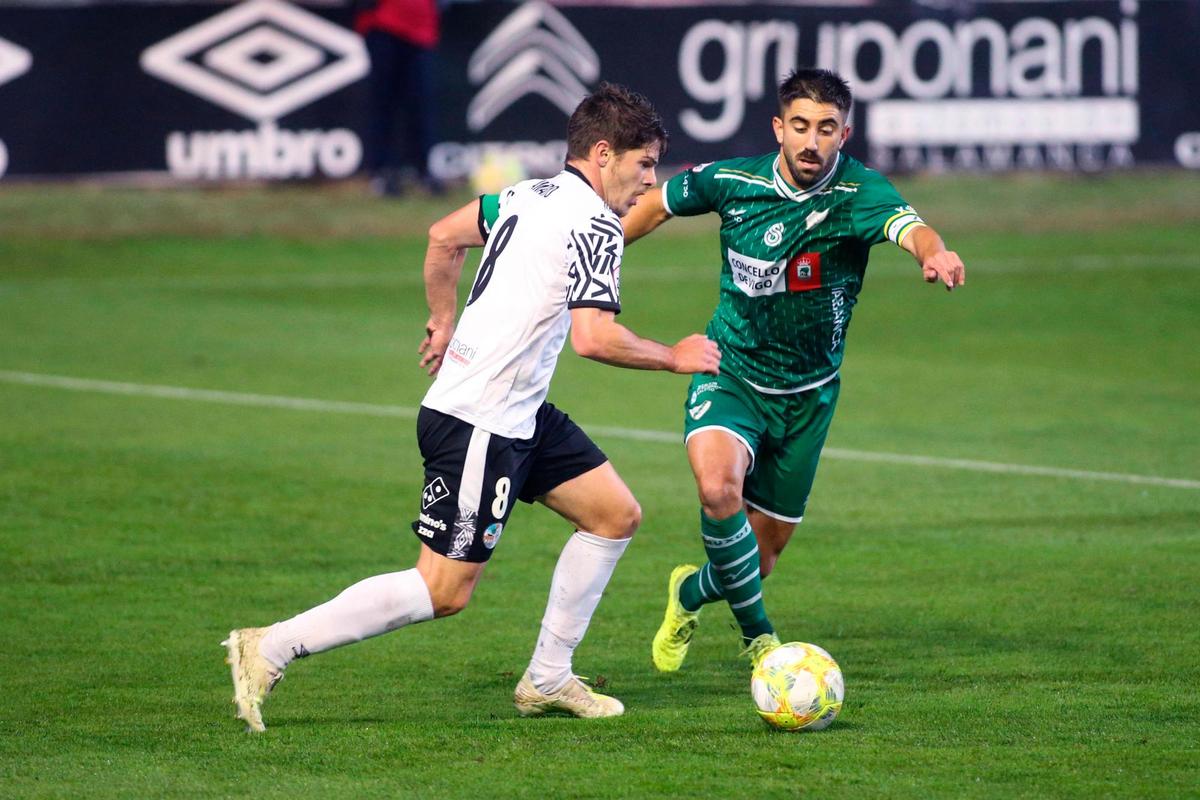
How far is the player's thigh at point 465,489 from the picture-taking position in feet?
20.0

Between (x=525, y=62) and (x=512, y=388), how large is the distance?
51.4ft

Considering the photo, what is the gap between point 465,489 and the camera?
6.10 meters

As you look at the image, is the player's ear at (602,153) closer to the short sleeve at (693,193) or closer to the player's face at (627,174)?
the player's face at (627,174)

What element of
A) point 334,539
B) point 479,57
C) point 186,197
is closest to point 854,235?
point 334,539

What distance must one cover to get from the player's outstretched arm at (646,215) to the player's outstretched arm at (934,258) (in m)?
1.17

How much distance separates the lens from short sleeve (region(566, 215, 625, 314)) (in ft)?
19.5

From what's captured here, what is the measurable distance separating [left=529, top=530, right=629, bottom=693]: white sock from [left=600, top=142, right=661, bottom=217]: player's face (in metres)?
1.19

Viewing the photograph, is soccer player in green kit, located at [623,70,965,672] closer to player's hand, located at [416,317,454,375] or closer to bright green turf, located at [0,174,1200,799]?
bright green turf, located at [0,174,1200,799]

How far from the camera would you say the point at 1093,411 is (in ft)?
43.0

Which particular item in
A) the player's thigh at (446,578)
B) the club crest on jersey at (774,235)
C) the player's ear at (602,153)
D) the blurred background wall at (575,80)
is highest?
the blurred background wall at (575,80)

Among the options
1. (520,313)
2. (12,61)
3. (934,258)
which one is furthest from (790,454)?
(12,61)

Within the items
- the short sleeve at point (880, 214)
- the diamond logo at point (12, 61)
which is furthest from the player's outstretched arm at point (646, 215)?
the diamond logo at point (12, 61)

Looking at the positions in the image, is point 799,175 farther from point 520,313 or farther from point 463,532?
point 463,532

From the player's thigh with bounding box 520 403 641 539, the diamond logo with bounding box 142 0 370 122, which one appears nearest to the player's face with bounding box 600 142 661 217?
the player's thigh with bounding box 520 403 641 539
